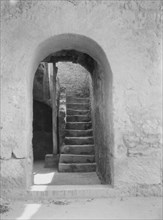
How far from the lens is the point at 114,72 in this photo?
345cm

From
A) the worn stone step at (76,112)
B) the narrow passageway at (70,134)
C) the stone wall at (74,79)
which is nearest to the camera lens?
the narrow passageway at (70,134)

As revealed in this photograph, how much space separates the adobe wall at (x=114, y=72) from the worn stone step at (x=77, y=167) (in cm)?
346

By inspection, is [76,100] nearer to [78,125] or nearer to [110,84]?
[78,125]

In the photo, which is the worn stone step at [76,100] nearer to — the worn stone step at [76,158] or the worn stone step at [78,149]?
the worn stone step at [78,149]

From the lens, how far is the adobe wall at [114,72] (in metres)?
3.37

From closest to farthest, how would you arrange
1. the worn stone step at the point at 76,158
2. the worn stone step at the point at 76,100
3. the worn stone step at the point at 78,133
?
the worn stone step at the point at 76,158
the worn stone step at the point at 78,133
the worn stone step at the point at 76,100

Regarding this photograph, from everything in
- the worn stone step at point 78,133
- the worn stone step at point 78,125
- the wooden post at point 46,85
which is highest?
the wooden post at point 46,85

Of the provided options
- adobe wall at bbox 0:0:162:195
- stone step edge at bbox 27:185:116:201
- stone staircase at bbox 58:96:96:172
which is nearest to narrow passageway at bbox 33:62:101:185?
stone staircase at bbox 58:96:96:172

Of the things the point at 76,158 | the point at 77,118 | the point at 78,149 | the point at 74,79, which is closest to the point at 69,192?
the point at 76,158

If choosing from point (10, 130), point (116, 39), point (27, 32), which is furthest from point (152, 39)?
point (10, 130)

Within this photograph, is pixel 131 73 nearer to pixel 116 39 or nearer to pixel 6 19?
pixel 116 39

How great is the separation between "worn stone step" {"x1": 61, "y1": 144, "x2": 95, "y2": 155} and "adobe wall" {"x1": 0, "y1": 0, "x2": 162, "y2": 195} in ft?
13.0

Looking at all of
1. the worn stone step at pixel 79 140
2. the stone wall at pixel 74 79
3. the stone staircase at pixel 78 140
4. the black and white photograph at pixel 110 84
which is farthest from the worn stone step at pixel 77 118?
the black and white photograph at pixel 110 84

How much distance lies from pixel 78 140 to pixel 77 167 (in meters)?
1.10
